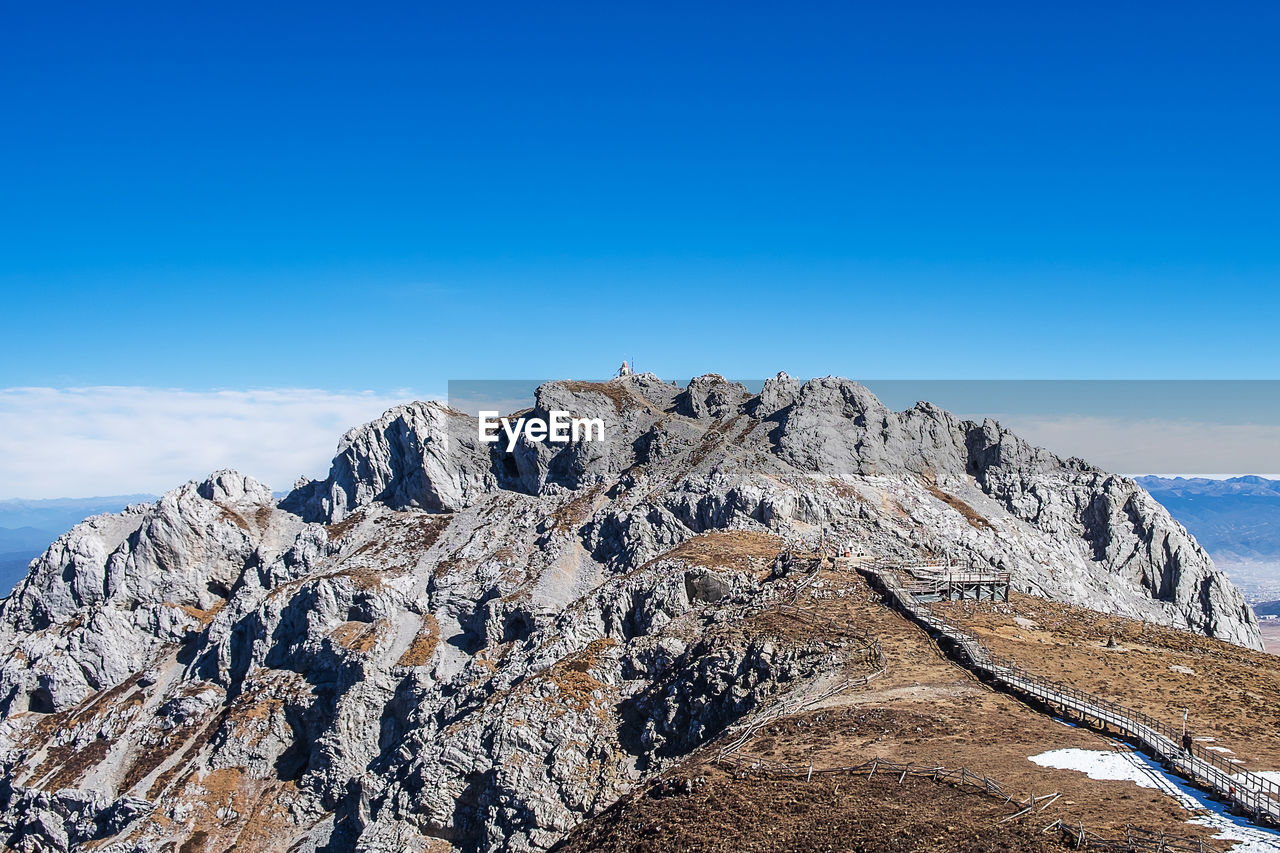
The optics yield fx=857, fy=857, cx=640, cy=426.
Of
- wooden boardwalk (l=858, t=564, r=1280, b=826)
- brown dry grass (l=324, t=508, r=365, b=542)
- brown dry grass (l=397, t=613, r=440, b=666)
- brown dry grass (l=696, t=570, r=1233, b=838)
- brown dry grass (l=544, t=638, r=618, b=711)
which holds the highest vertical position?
wooden boardwalk (l=858, t=564, r=1280, b=826)

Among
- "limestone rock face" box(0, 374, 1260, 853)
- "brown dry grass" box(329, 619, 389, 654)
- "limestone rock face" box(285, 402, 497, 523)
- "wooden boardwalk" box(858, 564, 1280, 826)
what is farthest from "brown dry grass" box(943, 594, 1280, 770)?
"limestone rock face" box(285, 402, 497, 523)

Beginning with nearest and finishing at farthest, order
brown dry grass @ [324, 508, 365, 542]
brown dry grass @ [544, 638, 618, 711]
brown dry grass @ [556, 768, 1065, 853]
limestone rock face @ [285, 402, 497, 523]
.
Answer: brown dry grass @ [556, 768, 1065, 853], brown dry grass @ [544, 638, 618, 711], limestone rock face @ [285, 402, 497, 523], brown dry grass @ [324, 508, 365, 542]

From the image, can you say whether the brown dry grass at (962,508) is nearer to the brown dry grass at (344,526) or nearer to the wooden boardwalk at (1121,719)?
the wooden boardwalk at (1121,719)

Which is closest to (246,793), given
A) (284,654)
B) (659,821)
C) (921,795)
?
(284,654)

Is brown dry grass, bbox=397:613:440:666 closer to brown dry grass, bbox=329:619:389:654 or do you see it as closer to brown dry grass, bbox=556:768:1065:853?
brown dry grass, bbox=329:619:389:654

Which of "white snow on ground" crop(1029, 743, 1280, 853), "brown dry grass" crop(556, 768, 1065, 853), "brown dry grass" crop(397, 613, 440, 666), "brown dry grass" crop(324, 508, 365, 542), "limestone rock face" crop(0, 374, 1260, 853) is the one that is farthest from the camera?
"brown dry grass" crop(324, 508, 365, 542)

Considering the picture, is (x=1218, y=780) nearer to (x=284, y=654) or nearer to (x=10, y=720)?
(x=284, y=654)

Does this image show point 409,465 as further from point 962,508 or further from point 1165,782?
point 1165,782

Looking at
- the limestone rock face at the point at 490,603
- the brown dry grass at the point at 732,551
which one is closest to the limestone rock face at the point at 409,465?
the limestone rock face at the point at 490,603

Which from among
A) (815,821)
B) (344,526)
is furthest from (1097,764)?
(344,526)
